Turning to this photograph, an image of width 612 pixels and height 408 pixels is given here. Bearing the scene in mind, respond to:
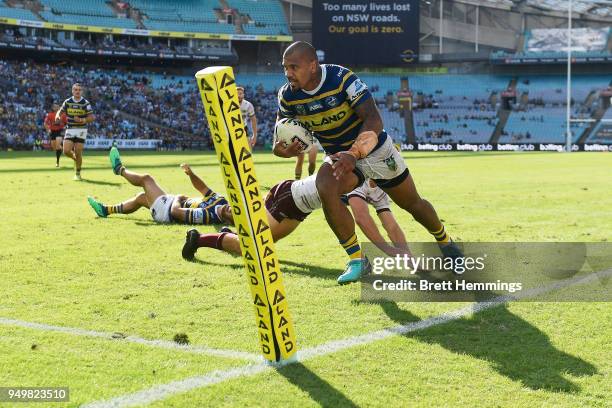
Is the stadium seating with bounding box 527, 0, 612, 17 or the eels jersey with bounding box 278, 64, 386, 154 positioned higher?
the stadium seating with bounding box 527, 0, 612, 17

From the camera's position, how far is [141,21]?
211ft

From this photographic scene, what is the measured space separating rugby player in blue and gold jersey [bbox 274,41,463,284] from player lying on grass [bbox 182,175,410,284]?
36cm

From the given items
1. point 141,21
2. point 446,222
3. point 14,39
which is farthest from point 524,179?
point 141,21

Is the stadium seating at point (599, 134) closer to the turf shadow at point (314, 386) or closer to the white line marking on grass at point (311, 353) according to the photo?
the white line marking on grass at point (311, 353)

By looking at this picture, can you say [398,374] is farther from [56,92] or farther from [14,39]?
[14,39]

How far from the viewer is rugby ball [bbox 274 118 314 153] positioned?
20.8 feet

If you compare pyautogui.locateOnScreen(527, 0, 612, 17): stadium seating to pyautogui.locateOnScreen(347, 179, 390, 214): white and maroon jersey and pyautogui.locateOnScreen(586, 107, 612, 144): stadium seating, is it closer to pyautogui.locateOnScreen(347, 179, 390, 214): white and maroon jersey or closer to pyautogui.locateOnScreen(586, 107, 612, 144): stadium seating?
pyautogui.locateOnScreen(586, 107, 612, 144): stadium seating

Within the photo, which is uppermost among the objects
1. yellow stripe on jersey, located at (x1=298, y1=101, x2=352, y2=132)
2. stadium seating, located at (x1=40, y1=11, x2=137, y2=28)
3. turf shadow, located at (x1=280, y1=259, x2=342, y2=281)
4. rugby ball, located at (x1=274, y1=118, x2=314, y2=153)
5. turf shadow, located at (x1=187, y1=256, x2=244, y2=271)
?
stadium seating, located at (x1=40, y1=11, x2=137, y2=28)

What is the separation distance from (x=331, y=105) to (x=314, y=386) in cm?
300

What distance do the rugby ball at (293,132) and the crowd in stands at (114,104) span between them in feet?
133

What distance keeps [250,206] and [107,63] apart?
A: 65.0 meters

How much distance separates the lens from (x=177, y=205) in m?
9.52

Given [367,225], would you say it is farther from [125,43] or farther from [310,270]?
[125,43]

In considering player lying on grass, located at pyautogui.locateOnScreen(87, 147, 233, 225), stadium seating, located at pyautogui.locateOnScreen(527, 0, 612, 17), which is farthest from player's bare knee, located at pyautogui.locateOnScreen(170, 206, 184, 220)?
stadium seating, located at pyautogui.locateOnScreen(527, 0, 612, 17)
